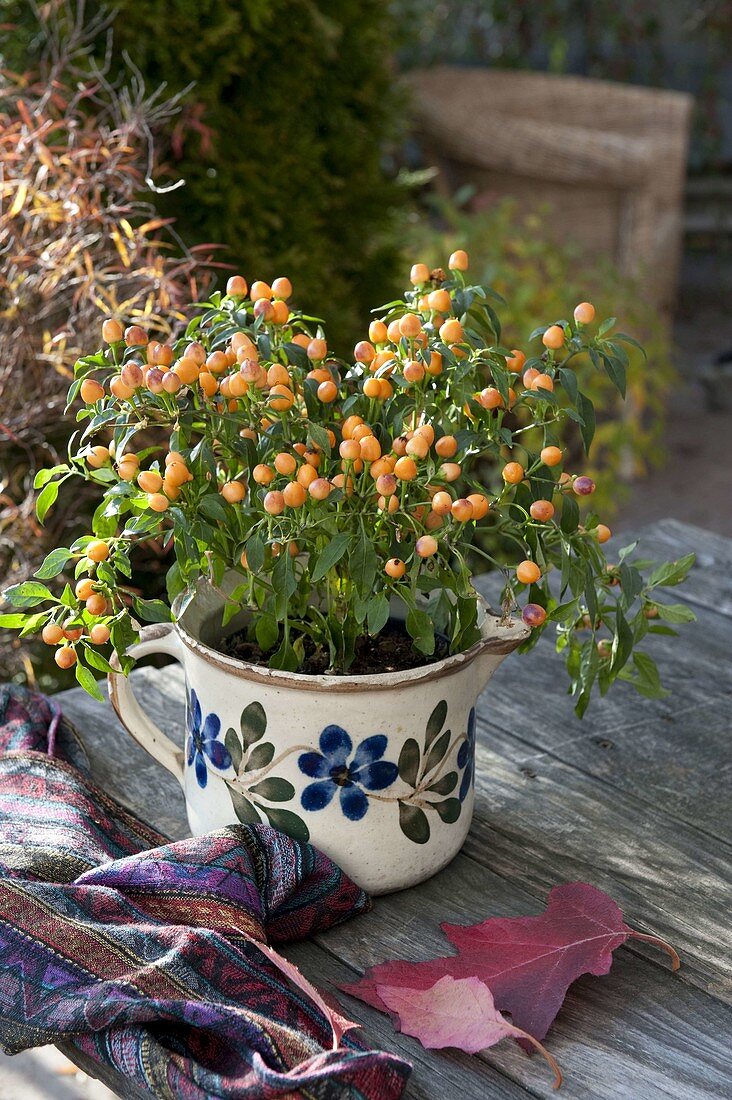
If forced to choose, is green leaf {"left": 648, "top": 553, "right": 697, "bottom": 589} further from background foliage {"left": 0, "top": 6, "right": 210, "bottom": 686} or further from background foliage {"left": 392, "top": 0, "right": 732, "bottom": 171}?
background foliage {"left": 392, "top": 0, "right": 732, "bottom": 171}

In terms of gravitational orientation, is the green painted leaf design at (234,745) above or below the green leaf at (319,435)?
below

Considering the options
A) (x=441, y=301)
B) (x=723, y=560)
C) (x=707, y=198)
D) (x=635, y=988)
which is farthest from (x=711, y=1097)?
(x=707, y=198)

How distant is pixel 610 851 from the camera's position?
1001mm

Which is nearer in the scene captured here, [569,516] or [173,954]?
[173,954]

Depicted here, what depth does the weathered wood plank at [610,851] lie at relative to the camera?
0.92m

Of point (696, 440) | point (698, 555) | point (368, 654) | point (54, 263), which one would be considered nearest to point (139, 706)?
point (368, 654)

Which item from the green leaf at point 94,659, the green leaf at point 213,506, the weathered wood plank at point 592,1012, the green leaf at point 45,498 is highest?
the green leaf at point 213,506

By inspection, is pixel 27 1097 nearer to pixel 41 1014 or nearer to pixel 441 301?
pixel 41 1014

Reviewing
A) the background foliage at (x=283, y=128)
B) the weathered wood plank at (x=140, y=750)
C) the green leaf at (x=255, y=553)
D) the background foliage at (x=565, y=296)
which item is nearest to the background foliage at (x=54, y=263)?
the background foliage at (x=283, y=128)

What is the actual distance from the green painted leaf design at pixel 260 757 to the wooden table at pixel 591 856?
0.13 m

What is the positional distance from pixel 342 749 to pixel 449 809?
0.37 feet

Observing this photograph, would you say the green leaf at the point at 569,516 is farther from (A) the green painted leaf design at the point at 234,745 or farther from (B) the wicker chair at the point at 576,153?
(B) the wicker chair at the point at 576,153

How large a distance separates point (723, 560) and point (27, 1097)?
1290 mm

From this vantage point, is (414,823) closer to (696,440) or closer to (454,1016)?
(454,1016)
